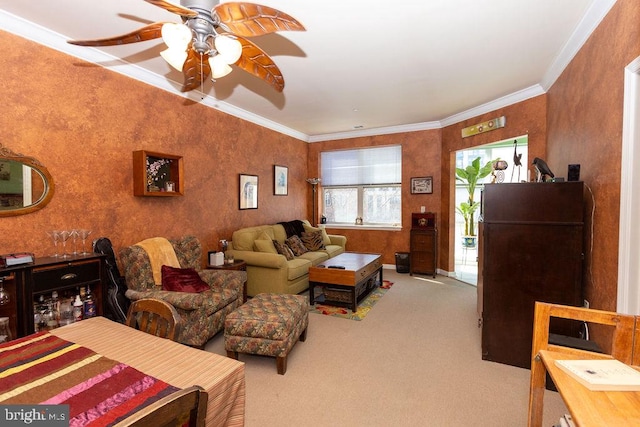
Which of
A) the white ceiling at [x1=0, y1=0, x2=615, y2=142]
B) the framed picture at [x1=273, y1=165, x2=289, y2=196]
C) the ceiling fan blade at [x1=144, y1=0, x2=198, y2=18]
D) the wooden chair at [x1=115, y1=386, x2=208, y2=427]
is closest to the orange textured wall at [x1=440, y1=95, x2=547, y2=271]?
the white ceiling at [x1=0, y1=0, x2=615, y2=142]

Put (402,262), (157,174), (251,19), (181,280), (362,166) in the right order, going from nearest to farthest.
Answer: (251,19)
(181,280)
(157,174)
(402,262)
(362,166)

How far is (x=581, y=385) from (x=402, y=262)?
15.9ft

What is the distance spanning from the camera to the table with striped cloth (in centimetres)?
91

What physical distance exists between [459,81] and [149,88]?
3.76 m

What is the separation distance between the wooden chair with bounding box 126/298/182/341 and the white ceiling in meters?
2.20

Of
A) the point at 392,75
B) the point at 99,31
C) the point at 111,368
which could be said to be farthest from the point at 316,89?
the point at 111,368

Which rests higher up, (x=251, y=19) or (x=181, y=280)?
(x=251, y=19)

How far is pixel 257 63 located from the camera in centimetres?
213

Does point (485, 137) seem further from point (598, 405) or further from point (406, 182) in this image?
point (598, 405)

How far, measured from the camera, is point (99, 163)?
9.89ft

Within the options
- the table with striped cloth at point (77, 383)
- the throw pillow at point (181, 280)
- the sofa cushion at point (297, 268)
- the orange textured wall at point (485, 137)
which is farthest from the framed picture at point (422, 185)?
the table with striped cloth at point (77, 383)

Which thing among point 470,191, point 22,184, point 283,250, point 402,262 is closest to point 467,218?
point 470,191

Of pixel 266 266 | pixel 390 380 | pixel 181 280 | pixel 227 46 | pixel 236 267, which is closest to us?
pixel 227 46

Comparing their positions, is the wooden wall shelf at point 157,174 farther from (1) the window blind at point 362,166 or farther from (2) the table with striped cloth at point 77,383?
(1) the window blind at point 362,166
